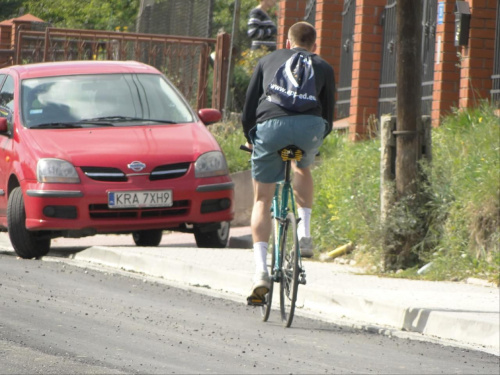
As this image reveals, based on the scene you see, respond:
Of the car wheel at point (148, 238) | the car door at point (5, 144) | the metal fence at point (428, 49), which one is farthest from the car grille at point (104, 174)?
the metal fence at point (428, 49)

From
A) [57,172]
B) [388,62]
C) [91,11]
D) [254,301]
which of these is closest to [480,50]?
[388,62]

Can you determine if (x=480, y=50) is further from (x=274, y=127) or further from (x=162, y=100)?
(x=274, y=127)

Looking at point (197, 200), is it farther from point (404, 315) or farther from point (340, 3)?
point (340, 3)

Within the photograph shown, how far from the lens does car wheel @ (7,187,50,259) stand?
11492 millimetres

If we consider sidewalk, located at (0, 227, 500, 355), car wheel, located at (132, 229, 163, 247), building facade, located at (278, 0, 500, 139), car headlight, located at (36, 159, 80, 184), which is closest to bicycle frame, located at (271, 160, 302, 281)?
sidewalk, located at (0, 227, 500, 355)

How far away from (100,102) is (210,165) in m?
1.41

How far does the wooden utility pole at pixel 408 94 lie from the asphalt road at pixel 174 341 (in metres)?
2.40

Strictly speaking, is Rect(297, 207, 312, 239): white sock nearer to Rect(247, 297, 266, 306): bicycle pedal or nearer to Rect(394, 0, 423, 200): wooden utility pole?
Rect(247, 297, 266, 306): bicycle pedal

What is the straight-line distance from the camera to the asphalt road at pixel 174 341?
6570mm

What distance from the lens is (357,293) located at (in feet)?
30.1

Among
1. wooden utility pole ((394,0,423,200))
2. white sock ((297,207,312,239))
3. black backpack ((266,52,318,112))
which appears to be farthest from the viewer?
wooden utility pole ((394,0,423,200))

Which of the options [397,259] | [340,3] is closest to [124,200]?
[397,259]

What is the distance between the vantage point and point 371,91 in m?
17.3

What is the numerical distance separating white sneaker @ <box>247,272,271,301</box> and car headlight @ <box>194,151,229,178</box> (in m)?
3.52
